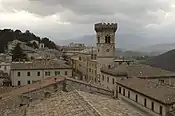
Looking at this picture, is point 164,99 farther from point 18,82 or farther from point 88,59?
point 88,59

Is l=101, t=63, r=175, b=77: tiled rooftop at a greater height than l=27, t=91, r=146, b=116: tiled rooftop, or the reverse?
l=27, t=91, r=146, b=116: tiled rooftop

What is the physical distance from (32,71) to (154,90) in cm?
4199

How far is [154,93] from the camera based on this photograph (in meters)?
34.9

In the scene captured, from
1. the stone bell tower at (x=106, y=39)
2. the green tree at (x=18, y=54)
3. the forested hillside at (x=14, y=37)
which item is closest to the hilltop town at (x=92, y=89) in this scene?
the stone bell tower at (x=106, y=39)

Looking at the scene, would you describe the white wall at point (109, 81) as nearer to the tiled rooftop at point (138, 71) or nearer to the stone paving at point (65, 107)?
the tiled rooftop at point (138, 71)

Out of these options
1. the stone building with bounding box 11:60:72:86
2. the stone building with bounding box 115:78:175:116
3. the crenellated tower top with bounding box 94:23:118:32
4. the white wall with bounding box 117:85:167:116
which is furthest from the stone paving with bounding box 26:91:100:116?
the stone building with bounding box 11:60:72:86

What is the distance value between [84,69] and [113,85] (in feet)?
139

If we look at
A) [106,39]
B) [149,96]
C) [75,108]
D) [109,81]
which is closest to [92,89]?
[149,96]

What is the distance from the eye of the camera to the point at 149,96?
114ft

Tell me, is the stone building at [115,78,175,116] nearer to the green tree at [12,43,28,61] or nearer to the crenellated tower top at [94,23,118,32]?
the crenellated tower top at [94,23,118,32]

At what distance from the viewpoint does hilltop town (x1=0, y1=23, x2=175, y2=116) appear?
20.4 meters

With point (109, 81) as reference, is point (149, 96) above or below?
above

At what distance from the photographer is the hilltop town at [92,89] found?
20.4m

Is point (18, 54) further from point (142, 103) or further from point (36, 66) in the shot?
point (142, 103)
